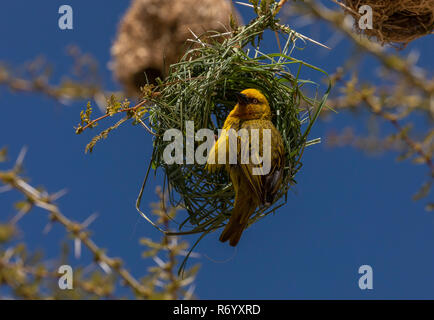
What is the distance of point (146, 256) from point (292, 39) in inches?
42.8

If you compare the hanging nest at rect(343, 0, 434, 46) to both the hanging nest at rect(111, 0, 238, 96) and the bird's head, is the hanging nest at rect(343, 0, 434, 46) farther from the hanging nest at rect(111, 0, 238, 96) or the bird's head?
the bird's head

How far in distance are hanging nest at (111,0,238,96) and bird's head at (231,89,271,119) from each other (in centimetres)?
69

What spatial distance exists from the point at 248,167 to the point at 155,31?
1156 mm

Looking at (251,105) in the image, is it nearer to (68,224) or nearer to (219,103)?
(219,103)

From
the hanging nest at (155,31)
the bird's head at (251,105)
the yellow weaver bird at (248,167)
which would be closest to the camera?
the yellow weaver bird at (248,167)

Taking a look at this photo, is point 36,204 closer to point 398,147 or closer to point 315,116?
point 315,116

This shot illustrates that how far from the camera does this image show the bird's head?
2.15m

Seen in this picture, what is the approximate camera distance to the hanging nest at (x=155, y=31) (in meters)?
2.79

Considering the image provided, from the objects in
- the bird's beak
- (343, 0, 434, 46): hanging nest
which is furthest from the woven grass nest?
(343, 0, 434, 46): hanging nest

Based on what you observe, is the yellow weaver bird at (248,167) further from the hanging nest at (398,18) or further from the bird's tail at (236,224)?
the hanging nest at (398,18)

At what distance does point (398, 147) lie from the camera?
2.91 metres

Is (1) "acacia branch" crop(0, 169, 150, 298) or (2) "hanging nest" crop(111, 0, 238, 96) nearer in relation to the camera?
(1) "acacia branch" crop(0, 169, 150, 298)

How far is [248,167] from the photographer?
6.72ft

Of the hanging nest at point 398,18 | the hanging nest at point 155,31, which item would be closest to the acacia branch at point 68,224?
the hanging nest at point 155,31
